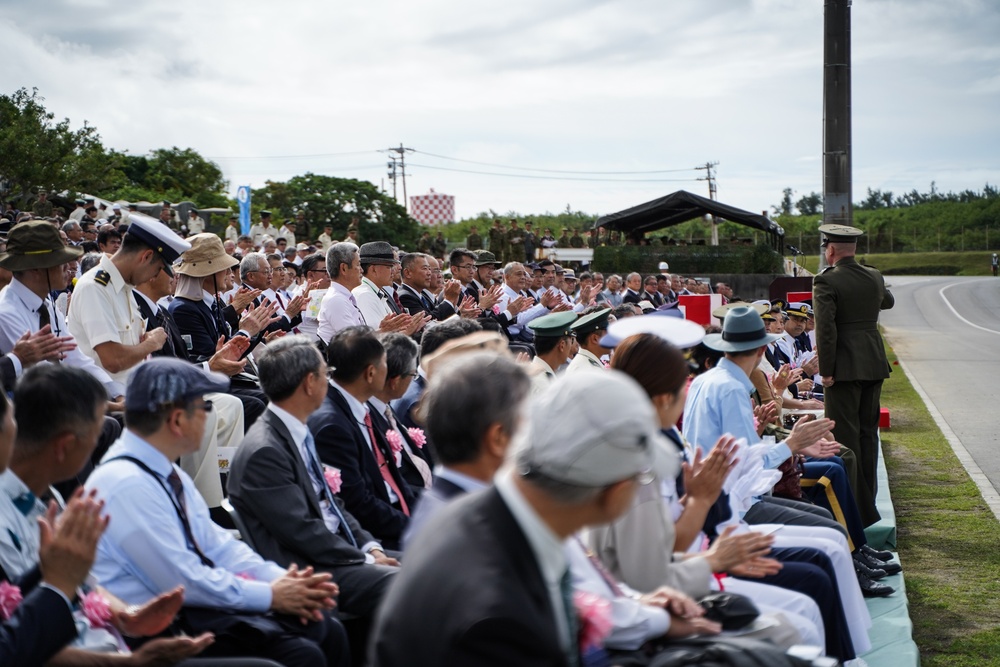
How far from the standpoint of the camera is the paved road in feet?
36.7

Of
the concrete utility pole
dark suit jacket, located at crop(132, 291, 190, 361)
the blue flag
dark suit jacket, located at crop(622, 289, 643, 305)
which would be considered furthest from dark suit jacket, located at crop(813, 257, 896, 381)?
the blue flag

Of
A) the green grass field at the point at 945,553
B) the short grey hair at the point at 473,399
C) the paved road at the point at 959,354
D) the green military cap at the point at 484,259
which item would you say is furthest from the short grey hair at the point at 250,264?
the paved road at the point at 959,354

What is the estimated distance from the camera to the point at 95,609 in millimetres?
2754

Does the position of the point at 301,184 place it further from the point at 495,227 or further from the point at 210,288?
the point at 210,288

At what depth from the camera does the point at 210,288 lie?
6660 mm

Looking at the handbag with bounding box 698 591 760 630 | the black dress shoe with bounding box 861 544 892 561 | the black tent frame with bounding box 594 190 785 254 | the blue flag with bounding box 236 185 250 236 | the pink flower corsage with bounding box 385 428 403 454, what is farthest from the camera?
the black tent frame with bounding box 594 190 785 254

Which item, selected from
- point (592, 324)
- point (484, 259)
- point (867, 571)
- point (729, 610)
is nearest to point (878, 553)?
point (867, 571)

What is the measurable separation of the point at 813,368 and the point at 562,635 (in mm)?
7046

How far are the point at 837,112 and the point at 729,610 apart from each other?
8.78 m

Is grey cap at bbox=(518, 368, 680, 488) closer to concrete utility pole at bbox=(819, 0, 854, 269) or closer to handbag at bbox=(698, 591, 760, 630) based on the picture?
handbag at bbox=(698, 591, 760, 630)

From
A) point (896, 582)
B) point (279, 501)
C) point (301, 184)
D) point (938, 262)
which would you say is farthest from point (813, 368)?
point (938, 262)

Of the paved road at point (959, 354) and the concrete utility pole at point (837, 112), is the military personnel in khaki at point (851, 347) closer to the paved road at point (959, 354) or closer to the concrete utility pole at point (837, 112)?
the paved road at point (959, 354)

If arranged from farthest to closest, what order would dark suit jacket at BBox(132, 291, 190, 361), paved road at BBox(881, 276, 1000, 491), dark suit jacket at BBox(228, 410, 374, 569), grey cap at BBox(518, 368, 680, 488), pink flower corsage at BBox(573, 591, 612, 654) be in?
1. paved road at BBox(881, 276, 1000, 491)
2. dark suit jacket at BBox(132, 291, 190, 361)
3. dark suit jacket at BBox(228, 410, 374, 569)
4. pink flower corsage at BBox(573, 591, 612, 654)
5. grey cap at BBox(518, 368, 680, 488)

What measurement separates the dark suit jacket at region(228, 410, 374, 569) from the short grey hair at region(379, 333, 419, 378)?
98 cm
